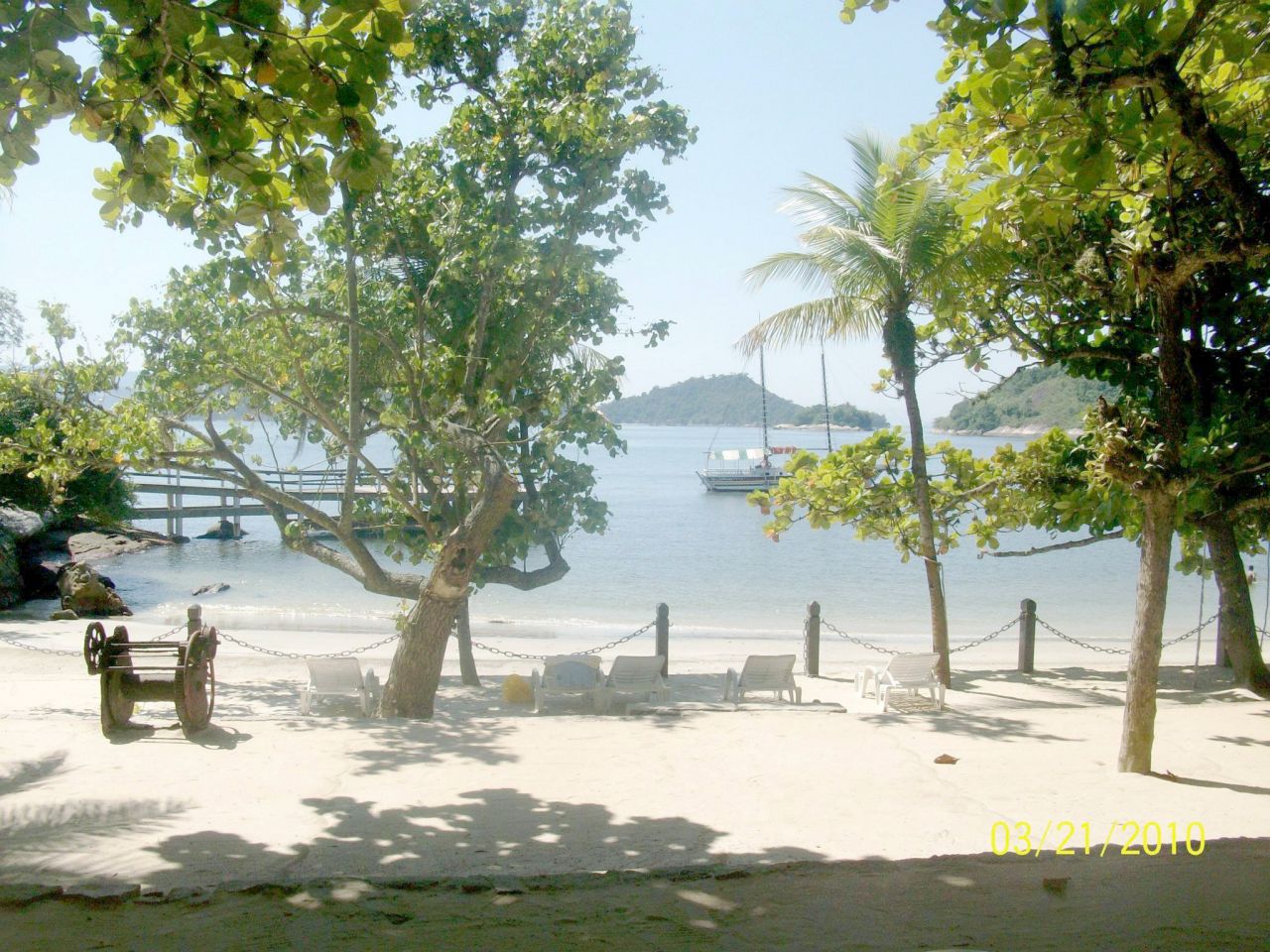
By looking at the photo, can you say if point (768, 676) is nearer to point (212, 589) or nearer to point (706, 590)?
point (706, 590)

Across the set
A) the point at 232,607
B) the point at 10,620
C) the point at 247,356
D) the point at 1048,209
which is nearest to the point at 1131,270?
the point at 1048,209

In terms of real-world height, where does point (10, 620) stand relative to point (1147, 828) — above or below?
below

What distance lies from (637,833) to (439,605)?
5503 millimetres

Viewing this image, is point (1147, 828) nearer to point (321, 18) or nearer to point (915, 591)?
point (321, 18)

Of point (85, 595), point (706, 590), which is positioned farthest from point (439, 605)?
point (706, 590)

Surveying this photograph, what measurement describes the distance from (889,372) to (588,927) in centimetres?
1031

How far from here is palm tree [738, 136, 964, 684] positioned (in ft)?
38.8

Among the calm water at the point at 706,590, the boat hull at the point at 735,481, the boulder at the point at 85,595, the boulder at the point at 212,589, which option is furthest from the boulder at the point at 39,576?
the boat hull at the point at 735,481

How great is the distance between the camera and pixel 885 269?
40.2 ft

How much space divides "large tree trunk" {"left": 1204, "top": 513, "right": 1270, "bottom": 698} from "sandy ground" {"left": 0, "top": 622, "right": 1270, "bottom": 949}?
91.6 inches

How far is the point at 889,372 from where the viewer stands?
42.6 feet

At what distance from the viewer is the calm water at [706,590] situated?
2736 cm
